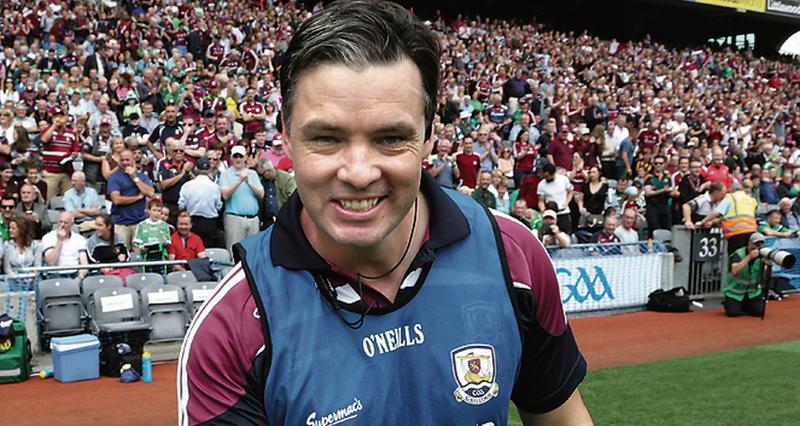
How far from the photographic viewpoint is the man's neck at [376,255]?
1.81m

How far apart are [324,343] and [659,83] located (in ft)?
91.1

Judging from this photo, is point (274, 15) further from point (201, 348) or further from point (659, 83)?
point (201, 348)

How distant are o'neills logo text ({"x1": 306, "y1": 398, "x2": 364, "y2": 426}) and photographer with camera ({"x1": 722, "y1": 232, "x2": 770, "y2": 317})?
466 inches

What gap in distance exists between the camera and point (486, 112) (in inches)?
758

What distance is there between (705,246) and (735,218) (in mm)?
628

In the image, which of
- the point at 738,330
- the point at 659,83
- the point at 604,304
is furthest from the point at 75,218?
the point at 659,83

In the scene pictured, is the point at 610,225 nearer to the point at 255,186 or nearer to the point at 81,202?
the point at 255,186

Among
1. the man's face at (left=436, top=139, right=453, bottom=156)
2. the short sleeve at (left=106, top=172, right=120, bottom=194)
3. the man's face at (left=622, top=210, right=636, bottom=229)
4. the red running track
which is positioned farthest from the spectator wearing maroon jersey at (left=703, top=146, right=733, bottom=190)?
Result: the short sleeve at (left=106, top=172, right=120, bottom=194)

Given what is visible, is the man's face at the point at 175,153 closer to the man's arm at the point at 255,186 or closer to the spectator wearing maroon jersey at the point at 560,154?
the man's arm at the point at 255,186

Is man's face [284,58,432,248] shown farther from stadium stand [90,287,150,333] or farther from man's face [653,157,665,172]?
man's face [653,157,665,172]

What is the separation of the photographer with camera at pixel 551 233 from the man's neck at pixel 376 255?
10.4 metres

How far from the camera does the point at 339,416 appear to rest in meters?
1.71

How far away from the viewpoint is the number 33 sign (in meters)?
13.6

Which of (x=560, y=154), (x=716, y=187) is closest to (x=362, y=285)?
(x=716, y=187)
